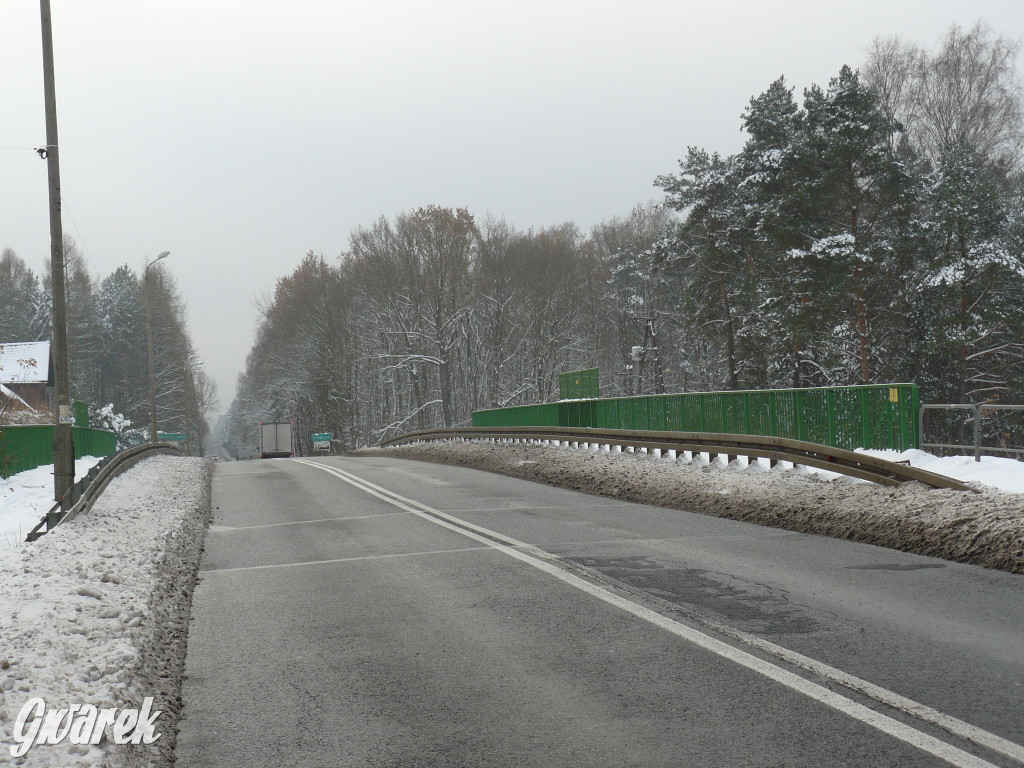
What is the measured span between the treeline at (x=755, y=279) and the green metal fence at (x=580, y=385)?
8.60 metres

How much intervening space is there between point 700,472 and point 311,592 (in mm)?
9693

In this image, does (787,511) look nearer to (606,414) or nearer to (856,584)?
(856,584)

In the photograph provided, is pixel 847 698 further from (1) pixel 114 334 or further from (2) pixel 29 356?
(1) pixel 114 334

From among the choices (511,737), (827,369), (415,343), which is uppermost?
(415,343)

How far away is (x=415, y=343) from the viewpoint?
6019 centimetres

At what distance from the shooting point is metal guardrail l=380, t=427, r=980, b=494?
11.3 metres

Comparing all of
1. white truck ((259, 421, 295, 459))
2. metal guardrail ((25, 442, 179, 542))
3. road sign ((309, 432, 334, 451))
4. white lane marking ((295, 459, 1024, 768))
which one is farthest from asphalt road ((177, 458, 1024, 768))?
road sign ((309, 432, 334, 451))

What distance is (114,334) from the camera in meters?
92.8

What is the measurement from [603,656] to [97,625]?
3.44m

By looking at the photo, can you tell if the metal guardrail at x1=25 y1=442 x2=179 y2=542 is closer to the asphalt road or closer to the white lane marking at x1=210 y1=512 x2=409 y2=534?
the white lane marking at x1=210 y1=512 x2=409 y2=534

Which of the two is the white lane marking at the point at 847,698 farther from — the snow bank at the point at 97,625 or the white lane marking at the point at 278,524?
the white lane marking at the point at 278,524

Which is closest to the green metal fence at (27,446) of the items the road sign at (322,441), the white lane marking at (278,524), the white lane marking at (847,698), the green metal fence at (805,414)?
the white lane marking at (278,524)

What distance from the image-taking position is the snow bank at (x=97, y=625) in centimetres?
451

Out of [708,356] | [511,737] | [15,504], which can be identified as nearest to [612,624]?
[511,737]
